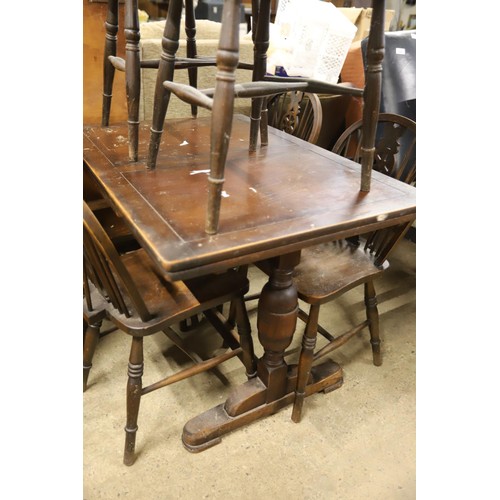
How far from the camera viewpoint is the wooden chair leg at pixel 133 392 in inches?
51.4

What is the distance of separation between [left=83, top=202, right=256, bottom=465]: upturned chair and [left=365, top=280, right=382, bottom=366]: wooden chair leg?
512 millimetres

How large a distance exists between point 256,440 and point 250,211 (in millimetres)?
819

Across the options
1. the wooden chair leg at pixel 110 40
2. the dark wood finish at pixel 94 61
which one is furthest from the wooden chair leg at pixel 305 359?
the dark wood finish at pixel 94 61

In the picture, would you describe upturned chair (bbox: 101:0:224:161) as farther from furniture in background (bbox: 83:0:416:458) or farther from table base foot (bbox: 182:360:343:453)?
table base foot (bbox: 182:360:343:453)

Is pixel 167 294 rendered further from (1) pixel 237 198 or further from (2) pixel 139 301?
(1) pixel 237 198

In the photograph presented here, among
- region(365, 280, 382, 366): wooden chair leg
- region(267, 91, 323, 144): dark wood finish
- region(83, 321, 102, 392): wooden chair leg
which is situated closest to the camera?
region(83, 321, 102, 392): wooden chair leg

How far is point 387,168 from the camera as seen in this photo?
1.72 meters

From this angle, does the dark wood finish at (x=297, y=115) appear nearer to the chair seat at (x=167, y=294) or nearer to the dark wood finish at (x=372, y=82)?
the dark wood finish at (x=372, y=82)

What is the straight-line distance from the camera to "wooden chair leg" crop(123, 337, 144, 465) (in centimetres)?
131

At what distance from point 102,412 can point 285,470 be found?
0.64 meters

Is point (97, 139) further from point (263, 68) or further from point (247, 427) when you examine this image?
point (247, 427)

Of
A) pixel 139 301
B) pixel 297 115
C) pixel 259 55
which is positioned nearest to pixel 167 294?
pixel 139 301

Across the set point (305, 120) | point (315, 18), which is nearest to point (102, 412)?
point (305, 120)

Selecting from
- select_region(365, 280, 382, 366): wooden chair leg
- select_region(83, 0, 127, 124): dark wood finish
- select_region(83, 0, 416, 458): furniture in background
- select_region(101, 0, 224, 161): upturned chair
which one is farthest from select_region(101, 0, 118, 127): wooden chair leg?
select_region(365, 280, 382, 366): wooden chair leg
